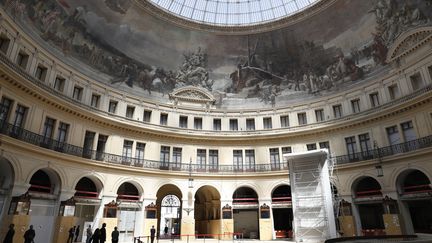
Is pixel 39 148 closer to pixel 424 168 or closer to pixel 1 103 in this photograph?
pixel 1 103

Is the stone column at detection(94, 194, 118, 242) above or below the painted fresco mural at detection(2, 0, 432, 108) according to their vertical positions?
below

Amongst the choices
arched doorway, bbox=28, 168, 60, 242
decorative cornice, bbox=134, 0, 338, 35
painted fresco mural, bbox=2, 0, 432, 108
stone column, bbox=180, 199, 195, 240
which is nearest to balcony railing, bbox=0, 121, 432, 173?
arched doorway, bbox=28, 168, 60, 242

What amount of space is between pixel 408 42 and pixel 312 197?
606 inches

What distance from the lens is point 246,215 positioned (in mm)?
29984

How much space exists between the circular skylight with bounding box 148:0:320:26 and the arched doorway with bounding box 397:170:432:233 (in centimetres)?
2013

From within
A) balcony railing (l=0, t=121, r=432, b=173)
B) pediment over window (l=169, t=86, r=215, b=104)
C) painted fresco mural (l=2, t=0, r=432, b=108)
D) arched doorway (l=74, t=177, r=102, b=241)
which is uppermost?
painted fresco mural (l=2, t=0, r=432, b=108)

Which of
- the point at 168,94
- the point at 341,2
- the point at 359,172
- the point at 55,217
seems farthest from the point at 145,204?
the point at 341,2

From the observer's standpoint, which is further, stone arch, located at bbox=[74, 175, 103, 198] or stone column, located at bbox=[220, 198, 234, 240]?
stone column, located at bbox=[220, 198, 234, 240]

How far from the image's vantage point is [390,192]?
22.7m

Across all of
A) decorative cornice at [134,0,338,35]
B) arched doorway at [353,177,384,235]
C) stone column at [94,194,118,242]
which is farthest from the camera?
decorative cornice at [134,0,338,35]

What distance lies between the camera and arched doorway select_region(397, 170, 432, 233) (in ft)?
71.5

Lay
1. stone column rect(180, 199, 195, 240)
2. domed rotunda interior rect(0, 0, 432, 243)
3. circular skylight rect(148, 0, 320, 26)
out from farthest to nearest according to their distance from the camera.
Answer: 1. circular skylight rect(148, 0, 320, 26)
2. stone column rect(180, 199, 195, 240)
3. domed rotunda interior rect(0, 0, 432, 243)

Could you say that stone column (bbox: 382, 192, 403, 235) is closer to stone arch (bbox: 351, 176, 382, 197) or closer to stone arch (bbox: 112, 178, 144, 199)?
stone arch (bbox: 351, 176, 382, 197)

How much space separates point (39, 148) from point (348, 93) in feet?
90.1
